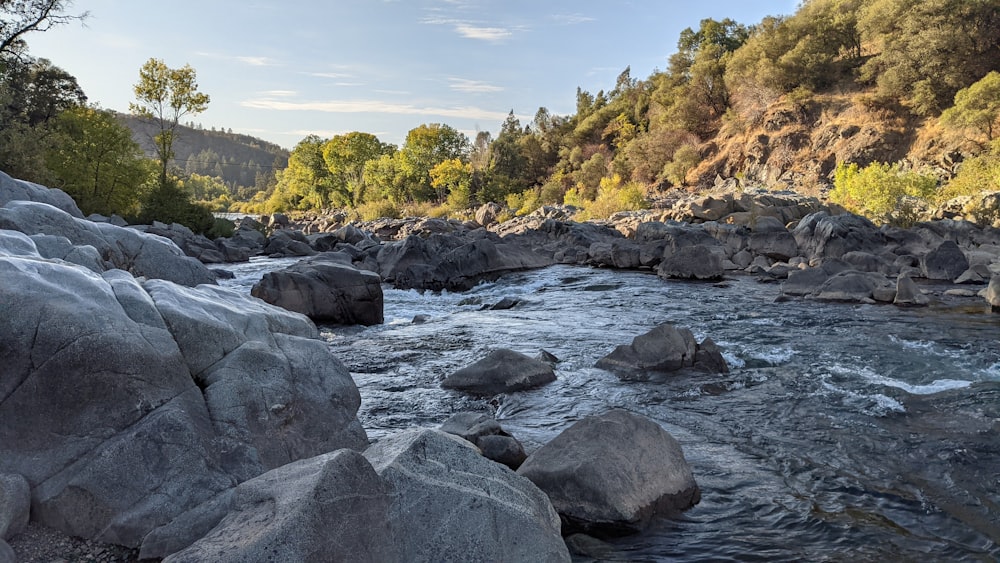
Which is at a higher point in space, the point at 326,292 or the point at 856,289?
the point at 856,289

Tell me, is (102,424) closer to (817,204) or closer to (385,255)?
(385,255)

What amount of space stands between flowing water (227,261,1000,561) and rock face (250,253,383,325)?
0.53 metres

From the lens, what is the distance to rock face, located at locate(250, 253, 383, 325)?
47.0 feet

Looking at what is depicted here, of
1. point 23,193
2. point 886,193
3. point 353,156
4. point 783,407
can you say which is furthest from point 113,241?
point 353,156

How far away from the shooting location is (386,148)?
87938 millimetres

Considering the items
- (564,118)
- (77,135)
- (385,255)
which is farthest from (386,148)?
(385,255)

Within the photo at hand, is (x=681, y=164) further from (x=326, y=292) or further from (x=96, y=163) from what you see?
(x=326, y=292)

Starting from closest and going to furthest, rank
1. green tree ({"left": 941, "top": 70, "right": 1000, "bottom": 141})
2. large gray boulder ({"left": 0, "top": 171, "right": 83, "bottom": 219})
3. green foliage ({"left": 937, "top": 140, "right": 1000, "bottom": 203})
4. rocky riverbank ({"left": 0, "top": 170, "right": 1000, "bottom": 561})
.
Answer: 1. rocky riverbank ({"left": 0, "top": 170, "right": 1000, "bottom": 561})
2. large gray boulder ({"left": 0, "top": 171, "right": 83, "bottom": 219})
3. green foliage ({"left": 937, "top": 140, "right": 1000, "bottom": 203})
4. green tree ({"left": 941, "top": 70, "right": 1000, "bottom": 141})

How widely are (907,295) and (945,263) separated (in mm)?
4720

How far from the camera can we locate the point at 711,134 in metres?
60.4

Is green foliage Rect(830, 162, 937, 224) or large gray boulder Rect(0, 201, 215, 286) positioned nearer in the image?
large gray boulder Rect(0, 201, 215, 286)

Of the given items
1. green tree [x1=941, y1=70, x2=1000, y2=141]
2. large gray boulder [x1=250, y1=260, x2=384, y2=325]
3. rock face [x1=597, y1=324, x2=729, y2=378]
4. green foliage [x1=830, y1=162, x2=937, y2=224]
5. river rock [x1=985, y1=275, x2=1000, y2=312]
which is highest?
green tree [x1=941, y1=70, x2=1000, y2=141]

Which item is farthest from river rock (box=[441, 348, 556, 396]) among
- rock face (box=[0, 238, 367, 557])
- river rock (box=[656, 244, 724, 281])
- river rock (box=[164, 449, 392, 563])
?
river rock (box=[656, 244, 724, 281])

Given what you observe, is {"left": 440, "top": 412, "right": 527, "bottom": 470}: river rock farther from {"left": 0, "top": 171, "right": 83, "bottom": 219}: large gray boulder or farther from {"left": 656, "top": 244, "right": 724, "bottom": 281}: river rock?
{"left": 656, "top": 244, "right": 724, "bottom": 281}: river rock
